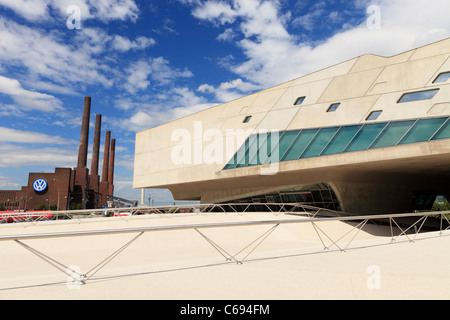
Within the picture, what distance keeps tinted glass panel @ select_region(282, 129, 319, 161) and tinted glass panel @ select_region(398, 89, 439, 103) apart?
5.63m

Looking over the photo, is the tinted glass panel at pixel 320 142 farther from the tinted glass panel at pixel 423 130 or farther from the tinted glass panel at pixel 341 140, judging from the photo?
the tinted glass panel at pixel 423 130

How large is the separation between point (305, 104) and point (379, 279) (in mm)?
18527

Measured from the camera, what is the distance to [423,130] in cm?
1558

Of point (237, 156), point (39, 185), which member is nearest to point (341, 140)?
point (237, 156)

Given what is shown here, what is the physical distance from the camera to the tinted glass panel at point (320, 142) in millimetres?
19484

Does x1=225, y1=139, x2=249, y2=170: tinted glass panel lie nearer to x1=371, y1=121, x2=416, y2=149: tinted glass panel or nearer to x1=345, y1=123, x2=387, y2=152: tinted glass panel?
x1=345, y1=123, x2=387, y2=152: tinted glass panel

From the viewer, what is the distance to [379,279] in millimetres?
5535

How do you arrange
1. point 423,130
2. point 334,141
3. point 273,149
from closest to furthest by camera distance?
point 423,130 < point 334,141 < point 273,149

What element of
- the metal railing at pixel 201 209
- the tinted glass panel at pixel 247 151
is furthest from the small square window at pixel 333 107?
the metal railing at pixel 201 209

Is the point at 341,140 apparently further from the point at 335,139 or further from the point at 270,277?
the point at 270,277

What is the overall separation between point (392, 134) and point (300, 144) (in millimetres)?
6039

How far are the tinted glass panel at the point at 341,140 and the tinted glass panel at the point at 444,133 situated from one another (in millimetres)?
4411

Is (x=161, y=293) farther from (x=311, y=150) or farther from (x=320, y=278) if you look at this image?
(x=311, y=150)

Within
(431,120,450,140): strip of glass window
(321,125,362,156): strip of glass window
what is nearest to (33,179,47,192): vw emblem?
(321,125,362,156): strip of glass window
